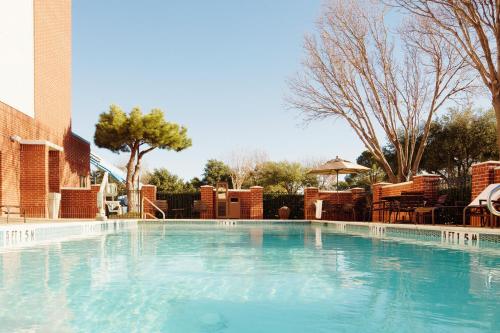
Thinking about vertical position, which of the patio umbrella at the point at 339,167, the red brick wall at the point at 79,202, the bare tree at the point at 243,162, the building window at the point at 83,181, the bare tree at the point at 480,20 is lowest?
the red brick wall at the point at 79,202

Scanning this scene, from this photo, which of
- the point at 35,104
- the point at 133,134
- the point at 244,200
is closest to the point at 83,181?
the point at 133,134

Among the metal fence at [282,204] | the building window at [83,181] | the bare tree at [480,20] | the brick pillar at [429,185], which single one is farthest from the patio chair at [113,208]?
the bare tree at [480,20]

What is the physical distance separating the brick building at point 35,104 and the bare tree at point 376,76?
1089cm

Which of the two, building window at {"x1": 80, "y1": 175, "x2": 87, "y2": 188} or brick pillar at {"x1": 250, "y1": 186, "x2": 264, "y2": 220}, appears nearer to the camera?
brick pillar at {"x1": 250, "y1": 186, "x2": 264, "y2": 220}

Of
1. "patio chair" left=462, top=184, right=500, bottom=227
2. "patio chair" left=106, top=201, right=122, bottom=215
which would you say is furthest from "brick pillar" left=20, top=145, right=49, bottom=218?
"patio chair" left=462, top=184, right=500, bottom=227

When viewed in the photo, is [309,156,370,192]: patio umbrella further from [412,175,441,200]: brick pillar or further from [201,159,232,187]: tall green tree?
[201,159,232,187]: tall green tree

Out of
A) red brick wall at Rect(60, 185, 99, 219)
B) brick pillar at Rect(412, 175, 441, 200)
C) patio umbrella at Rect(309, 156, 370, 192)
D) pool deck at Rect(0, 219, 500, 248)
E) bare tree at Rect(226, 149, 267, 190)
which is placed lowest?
pool deck at Rect(0, 219, 500, 248)

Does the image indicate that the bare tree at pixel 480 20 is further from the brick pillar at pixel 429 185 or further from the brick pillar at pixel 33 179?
the brick pillar at pixel 33 179

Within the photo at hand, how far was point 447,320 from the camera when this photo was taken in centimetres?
334

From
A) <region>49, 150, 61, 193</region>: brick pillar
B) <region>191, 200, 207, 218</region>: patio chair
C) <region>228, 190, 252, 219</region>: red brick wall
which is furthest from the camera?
<region>228, 190, 252, 219</region>: red brick wall

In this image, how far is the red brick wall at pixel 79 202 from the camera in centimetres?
1820

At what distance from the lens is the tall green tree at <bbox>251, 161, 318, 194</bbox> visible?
3619cm

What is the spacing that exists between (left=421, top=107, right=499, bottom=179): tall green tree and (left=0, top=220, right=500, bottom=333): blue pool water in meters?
22.6

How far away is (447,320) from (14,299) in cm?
350
